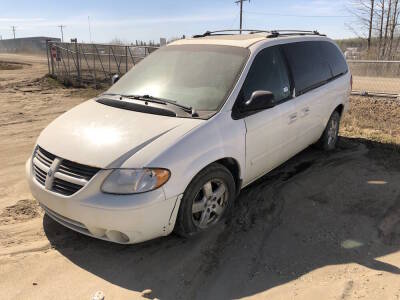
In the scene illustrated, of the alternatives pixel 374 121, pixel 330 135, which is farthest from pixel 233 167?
pixel 374 121

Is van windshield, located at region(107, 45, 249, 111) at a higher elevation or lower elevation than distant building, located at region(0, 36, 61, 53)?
higher

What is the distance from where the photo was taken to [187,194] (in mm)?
3365

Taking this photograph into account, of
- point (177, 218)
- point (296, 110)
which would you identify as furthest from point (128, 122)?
point (296, 110)

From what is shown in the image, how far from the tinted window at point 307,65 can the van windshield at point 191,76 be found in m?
0.90

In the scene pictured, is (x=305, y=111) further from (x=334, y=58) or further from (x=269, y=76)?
(x=334, y=58)

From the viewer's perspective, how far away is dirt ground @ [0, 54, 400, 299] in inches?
121

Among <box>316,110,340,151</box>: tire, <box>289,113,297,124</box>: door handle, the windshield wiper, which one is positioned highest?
the windshield wiper

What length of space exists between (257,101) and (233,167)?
2.31ft

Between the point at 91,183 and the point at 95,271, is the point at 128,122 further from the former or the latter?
the point at 95,271

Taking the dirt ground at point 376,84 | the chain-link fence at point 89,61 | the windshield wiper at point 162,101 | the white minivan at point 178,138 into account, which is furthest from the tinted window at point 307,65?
the chain-link fence at point 89,61

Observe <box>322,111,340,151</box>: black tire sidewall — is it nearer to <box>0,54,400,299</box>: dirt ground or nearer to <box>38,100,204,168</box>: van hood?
<box>0,54,400,299</box>: dirt ground

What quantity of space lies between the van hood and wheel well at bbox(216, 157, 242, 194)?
512 mm

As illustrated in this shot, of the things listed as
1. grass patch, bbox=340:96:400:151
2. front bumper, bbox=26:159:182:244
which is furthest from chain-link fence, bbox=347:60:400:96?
front bumper, bbox=26:159:182:244

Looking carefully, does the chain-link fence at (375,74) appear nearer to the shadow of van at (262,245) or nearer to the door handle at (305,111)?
the door handle at (305,111)
